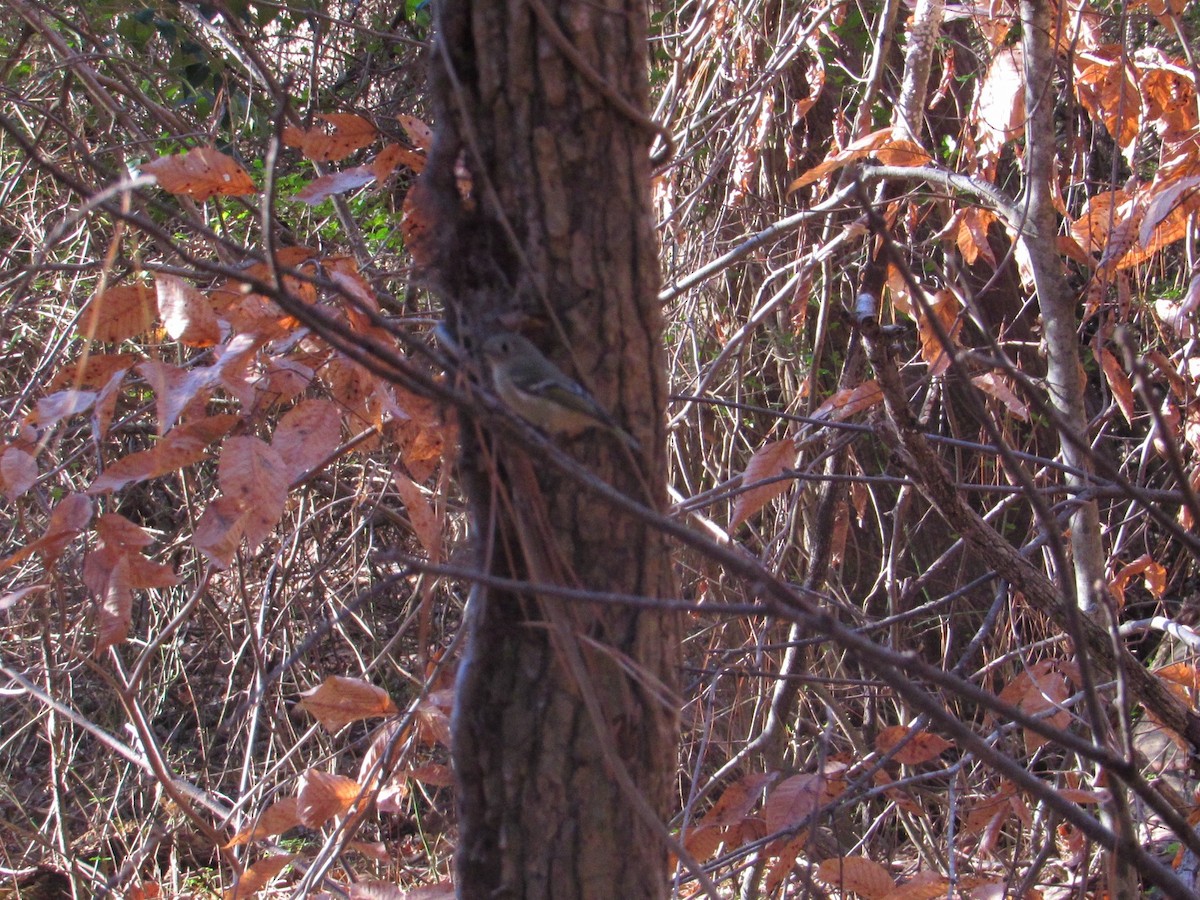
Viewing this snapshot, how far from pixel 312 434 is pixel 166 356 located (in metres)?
2.67

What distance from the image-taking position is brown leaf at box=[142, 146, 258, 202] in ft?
5.61

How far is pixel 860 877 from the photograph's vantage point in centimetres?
188

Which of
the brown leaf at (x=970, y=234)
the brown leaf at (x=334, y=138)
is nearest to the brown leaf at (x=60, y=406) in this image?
the brown leaf at (x=334, y=138)

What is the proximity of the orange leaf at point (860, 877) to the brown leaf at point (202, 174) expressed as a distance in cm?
165

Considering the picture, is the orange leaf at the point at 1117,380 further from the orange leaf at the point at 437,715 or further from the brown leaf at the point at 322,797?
the brown leaf at the point at 322,797

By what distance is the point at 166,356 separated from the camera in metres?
4.01

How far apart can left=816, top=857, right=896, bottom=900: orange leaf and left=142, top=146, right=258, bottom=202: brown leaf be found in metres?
1.65

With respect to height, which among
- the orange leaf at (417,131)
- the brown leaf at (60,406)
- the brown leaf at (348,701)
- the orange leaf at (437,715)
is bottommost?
the orange leaf at (437,715)

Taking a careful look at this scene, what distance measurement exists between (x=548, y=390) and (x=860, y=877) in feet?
3.78

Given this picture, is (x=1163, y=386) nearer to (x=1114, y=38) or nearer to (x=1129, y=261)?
(x=1129, y=261)

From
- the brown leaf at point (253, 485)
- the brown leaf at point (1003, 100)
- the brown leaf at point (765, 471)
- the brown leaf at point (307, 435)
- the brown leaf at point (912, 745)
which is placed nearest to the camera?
the brown leaf at point (253, 485)

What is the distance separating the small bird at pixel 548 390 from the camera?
129cm

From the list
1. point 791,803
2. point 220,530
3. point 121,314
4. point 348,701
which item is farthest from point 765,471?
point 121,314

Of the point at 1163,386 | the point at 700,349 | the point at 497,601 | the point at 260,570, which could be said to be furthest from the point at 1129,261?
the point at 260,570
